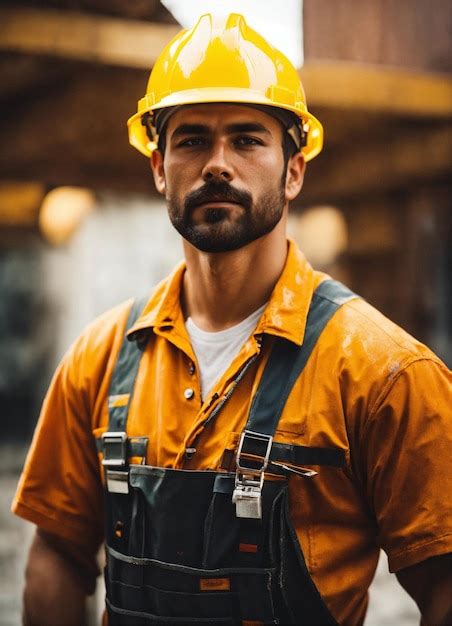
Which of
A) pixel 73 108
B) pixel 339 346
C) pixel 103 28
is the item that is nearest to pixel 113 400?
pixel 339 346

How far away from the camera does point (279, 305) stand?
1.90 meters

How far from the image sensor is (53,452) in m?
2.12

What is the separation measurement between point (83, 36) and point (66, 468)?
2569mm

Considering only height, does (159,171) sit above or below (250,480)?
above

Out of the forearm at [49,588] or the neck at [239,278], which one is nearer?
the neck at [239,278]

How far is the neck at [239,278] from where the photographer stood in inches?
78.4

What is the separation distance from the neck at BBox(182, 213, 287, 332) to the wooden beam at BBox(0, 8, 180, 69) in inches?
88.8

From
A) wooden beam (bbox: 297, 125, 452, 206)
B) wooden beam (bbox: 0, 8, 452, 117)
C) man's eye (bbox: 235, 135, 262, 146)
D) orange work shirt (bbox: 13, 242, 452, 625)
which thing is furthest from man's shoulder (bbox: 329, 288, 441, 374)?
wooden beam (bbox: 297, 125, 452, 206)

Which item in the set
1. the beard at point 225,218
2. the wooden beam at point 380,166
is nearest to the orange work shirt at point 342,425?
the beard at point 225,218

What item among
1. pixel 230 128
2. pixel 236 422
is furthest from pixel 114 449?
pixel 230 128

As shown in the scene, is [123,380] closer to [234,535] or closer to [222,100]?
[234,535]

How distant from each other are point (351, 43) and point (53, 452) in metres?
3.32

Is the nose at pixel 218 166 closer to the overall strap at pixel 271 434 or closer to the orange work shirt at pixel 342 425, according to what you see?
the orange work shirt at pixel 342 425

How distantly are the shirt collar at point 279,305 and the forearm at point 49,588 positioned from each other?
0.67 m
